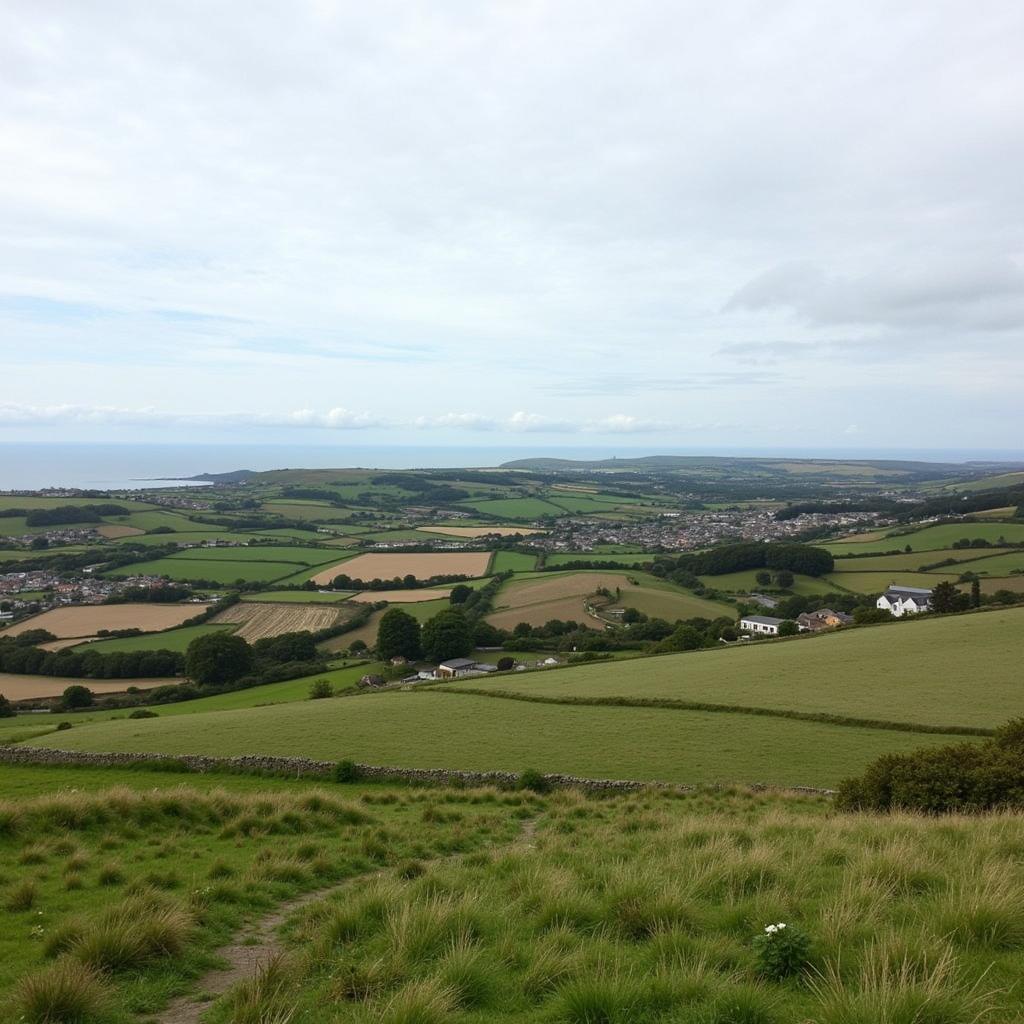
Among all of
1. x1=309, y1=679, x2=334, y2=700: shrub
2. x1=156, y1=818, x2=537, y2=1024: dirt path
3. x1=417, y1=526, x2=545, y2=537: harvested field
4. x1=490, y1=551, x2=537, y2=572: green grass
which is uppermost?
x1=156, y1=818, x2=537, y2=1024: dirt path

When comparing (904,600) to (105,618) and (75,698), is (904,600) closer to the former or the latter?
(75,698)

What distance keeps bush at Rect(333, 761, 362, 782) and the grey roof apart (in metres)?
24.2

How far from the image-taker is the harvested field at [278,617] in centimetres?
5375

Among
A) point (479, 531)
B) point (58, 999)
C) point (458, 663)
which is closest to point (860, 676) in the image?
point (458, 663)

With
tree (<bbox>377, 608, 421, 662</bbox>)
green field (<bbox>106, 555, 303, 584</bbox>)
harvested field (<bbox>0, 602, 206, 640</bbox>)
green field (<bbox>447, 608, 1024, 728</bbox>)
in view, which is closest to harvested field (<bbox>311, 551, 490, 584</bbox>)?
green field (<bbox>106, 555, 303, 584</bbox>)

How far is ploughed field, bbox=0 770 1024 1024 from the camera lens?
4574 millimetres

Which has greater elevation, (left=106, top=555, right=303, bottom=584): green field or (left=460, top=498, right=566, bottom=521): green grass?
(left=460, top=498, right=566, bottom=521): green grass

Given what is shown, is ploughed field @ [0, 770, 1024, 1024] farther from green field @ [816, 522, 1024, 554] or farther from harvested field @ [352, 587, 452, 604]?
green field @ [816, 522, 1024, 554]

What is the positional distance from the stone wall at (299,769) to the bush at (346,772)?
129mm

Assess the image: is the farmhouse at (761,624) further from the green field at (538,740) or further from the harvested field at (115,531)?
the harvested field at (115,531)

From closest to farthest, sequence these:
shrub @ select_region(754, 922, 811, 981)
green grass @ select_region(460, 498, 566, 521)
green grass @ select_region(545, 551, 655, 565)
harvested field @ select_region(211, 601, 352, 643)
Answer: shrub @ select_region(754, 922, 811, 981), harvested field @ select_region(211, 601, 352, 643), green grass @ select_region(545, 551, 655, 565), green grass @ select_region(460, 498, 566, 521)

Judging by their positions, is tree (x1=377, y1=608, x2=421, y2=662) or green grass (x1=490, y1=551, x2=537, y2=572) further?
green grass (x1=490, y1=551, x2=537, y2=572)

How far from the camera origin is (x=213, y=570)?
77625mm

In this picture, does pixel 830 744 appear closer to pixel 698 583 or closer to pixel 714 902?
pixel 714 902
